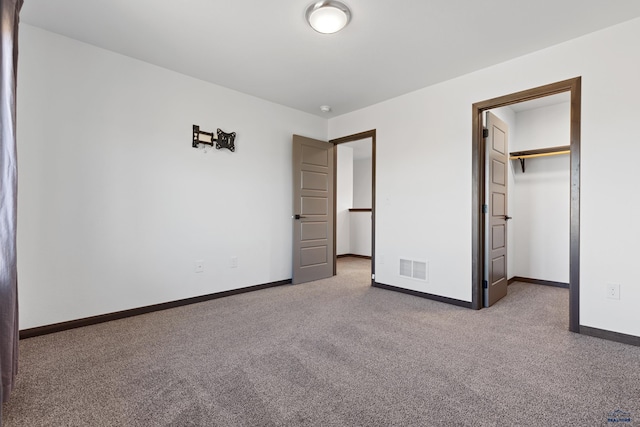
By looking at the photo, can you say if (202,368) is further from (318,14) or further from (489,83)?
(489,83)

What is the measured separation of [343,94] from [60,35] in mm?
2820

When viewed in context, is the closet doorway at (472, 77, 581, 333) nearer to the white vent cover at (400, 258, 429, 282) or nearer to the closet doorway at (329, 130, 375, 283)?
the white vent cover at (400, 258, 429, 282)

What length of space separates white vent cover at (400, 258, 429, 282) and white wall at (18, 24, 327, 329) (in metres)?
1.80

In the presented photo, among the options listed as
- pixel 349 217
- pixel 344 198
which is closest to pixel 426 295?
pixel 349 217

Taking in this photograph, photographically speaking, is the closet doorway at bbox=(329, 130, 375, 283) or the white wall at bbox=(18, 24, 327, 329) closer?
the white wall at bbox=(18, 24, 327, 329)

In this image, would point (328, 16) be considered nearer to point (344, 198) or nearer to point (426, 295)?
point (426, 295)

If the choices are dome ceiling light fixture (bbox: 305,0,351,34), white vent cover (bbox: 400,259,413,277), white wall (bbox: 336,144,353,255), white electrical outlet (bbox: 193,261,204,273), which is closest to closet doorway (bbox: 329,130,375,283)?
white wall (bbox: 336,144,353,255)

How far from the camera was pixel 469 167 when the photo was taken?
10.5ft

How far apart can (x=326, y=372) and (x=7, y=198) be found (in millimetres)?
1903

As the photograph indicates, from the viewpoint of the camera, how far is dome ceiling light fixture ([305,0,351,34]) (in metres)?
2.14

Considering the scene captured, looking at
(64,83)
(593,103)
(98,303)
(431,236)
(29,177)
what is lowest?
(98,303)

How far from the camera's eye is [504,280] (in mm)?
3652

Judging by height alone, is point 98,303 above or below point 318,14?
below

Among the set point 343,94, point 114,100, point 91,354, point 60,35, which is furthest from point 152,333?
point 343,94
